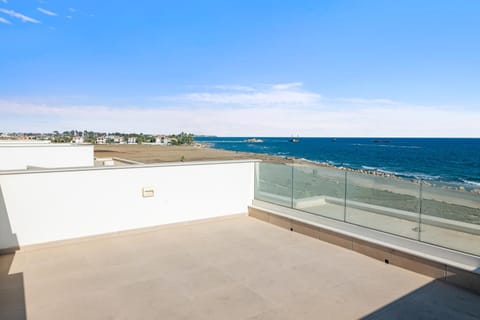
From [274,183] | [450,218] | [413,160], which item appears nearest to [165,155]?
[274,183]

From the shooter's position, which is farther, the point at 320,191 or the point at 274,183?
the point at 274,183

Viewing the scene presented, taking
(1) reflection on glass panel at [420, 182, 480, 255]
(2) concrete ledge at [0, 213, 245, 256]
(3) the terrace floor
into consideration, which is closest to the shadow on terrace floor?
(3) the terrace floor

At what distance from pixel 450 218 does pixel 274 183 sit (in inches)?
116

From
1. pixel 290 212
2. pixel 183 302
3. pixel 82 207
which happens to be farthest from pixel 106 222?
pixel 290 212

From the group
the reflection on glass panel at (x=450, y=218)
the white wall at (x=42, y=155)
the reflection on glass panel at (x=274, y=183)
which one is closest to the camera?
the reflection on glass panel at (x=450, y=218)

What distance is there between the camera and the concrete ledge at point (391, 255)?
3.03m

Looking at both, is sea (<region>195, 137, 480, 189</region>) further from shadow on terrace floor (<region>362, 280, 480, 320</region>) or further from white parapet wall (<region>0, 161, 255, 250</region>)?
white parapet wall (<region>0, 161, 255, 250</region>)

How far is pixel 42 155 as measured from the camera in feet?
25.2

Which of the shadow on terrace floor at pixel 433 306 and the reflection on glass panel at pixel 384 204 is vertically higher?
the reflection on glass panel at pixel 384 204

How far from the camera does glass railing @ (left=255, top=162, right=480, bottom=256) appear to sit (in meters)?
3.37

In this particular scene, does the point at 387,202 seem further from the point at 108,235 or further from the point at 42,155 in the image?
the point at 42,155

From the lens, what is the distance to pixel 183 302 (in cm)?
277

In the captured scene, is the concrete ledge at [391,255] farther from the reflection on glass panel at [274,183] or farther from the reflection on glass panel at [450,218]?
the reflection on glass panel at [274,183]

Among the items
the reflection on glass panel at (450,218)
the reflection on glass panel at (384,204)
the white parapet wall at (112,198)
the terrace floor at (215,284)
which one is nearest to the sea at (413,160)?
the reflection on glass panel at (450,218)
